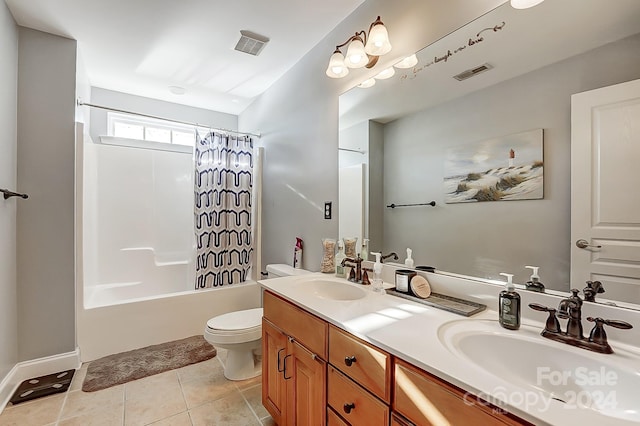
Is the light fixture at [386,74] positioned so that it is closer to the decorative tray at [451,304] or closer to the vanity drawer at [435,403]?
the decorative tray at [451,304]

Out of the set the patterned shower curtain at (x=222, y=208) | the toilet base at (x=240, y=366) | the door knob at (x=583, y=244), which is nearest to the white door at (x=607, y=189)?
the door knob at (x=583, y=244)

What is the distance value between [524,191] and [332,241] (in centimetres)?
120

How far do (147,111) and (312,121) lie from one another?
7.65ft

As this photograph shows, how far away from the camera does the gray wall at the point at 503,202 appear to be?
3.28 ft

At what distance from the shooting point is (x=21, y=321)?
2.09 meters

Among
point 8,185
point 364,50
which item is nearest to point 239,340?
point 8,185

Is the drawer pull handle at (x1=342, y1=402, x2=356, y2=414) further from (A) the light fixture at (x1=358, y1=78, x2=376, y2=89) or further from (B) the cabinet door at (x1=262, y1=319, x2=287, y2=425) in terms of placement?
(A) the light fixture at (x1=358, y1=78, x2=376, y2=89)

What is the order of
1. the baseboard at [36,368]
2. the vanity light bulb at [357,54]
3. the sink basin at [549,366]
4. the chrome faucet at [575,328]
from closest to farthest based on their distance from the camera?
the sink basin at [549,366] → the chrome faucet at [575,328] → the vanity light bulb at [357,54] → the baseboard at [36,368]

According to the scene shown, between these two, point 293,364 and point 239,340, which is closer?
point 293,364

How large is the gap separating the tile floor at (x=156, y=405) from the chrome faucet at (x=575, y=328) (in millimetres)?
1511

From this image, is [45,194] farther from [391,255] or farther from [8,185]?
[391,255]

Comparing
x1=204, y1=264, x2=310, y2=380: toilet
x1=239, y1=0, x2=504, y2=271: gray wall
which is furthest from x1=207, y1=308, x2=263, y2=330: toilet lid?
x1=239, y1=0, x2=504, y2=271: gray wall

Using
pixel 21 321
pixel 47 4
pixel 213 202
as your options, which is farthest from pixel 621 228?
pixel 21 321

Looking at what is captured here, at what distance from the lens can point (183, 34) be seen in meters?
2.20
